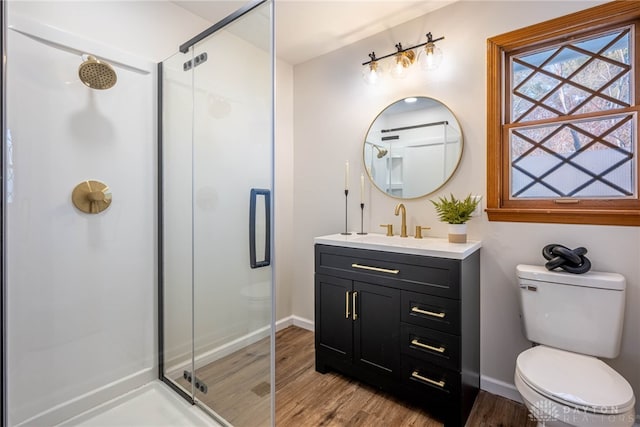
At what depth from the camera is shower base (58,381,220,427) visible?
1.58m

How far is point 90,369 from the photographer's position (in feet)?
5.38

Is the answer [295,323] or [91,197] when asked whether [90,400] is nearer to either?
[91,197]

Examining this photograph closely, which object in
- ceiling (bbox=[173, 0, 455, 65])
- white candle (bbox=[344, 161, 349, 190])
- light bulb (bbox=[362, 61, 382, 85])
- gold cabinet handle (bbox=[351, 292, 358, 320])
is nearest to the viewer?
gold cabinet handle (bbox=[351, 292, 358, 320])

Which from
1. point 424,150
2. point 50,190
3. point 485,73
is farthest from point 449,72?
point 50,190

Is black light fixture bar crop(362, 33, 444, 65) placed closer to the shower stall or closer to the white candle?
the white candle

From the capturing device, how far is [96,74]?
156 cm

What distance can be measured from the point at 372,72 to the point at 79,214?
2.05 meters

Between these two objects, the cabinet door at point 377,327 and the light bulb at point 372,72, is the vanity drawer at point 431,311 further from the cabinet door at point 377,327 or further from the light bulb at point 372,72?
the light bulb at point 372,72

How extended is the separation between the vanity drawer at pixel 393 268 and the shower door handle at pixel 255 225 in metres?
0.62

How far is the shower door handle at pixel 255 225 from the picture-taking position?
4.69 feet

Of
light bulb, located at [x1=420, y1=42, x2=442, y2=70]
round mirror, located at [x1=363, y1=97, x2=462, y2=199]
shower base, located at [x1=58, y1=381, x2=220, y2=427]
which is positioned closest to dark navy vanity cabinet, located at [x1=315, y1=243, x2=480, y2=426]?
round mirror, located at [x1=363, y1=97, x2=462, y2=199]

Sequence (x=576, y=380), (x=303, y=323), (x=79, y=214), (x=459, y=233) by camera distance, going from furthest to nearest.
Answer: (x=303, y=323) → (x=459, y=233) → (x=79, y=214) → (x=576, y=380)

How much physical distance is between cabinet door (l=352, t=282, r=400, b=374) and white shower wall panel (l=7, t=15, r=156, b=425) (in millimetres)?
1266

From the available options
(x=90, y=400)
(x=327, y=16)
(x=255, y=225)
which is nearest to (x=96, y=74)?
(x=255, y=225)
